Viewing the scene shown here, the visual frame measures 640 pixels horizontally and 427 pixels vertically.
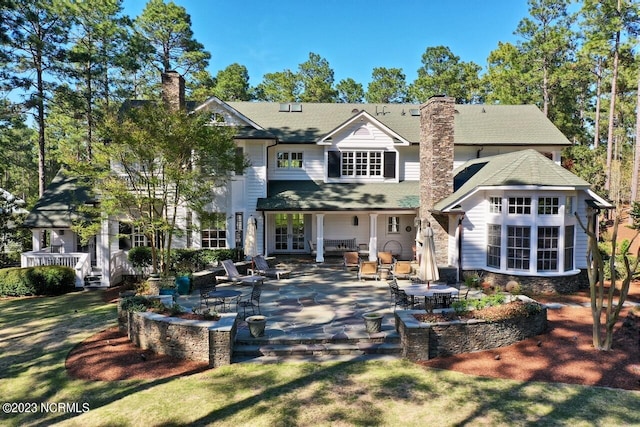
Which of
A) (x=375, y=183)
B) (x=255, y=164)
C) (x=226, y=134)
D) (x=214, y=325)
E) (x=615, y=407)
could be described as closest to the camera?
(x=615, y=407)

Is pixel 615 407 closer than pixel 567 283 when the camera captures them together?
Yes

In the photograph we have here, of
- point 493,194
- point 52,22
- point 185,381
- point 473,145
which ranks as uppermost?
point 52,22

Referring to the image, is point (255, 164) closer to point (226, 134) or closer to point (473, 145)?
point (226, 134)

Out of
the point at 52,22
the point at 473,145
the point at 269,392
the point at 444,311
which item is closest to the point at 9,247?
the point at 52,22

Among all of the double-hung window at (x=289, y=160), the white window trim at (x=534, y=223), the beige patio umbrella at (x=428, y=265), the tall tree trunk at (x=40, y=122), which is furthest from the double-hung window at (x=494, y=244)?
the tall tree trunk at (x=40, y=122)

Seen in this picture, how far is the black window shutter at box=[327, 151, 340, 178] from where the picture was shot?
2244 cm

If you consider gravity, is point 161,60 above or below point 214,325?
above

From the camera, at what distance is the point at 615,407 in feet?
23.6

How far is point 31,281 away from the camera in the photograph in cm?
1700

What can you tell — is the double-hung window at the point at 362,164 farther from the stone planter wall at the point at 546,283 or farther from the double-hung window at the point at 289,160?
the stone planter wall at the point at 546,283

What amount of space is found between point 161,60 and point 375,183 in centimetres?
2633

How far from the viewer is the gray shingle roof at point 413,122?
22.9 metres

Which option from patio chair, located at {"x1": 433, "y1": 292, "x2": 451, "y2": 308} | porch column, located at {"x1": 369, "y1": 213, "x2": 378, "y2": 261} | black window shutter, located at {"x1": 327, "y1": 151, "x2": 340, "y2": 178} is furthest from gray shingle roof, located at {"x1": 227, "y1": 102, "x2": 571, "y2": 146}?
patio chair, located at {"x1": 433, "y1": 292, "x2": 451, "y2": 308}

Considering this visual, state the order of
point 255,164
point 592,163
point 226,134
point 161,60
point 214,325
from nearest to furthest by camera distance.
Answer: point 214,325
point 226,134
point 255,164
point 592,163
point 161,60
